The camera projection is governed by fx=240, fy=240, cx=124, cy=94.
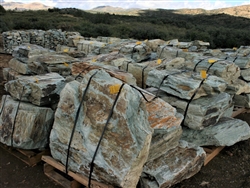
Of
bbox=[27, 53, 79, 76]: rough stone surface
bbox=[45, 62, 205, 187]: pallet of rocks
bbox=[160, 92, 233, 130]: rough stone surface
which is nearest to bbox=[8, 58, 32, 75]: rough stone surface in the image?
bbox=[27, 53, 79, 76]: rough stone surface

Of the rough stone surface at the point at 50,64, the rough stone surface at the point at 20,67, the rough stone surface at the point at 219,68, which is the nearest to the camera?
the rough stone surface at the point at 219,68

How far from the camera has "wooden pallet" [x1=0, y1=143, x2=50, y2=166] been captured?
418cm

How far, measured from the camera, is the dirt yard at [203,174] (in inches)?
152

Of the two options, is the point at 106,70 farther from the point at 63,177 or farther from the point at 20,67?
the point at 20,67

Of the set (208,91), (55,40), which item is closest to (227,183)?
(208,91)

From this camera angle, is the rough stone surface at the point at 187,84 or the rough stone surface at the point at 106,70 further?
the rough stone surface at the point at 187,84

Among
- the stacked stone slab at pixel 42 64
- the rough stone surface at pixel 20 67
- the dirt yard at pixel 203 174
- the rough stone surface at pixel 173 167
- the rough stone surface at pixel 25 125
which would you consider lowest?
the dirt yard at pixel 203 174

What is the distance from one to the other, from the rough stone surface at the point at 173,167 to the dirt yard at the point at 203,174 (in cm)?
22

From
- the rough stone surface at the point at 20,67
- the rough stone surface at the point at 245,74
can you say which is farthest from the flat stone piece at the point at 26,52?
the rough stone surface at the point at 245,74

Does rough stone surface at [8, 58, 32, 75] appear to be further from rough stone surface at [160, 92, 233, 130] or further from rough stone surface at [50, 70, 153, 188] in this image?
rough stone surface at [160, 92, 233, 130]

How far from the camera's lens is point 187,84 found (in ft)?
14.2

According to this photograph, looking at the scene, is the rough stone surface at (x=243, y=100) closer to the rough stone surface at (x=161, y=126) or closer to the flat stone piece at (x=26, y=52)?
the rough stone surface at (x=161, y=126)

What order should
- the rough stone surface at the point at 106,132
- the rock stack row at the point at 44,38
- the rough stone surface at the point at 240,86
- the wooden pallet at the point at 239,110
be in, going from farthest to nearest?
the rock stack row at the point at 44,38 < the wooden pallet at the point at 239,110 < the rough stone surface at the point at 240,86 < the rough stone surface at the point at 106,132

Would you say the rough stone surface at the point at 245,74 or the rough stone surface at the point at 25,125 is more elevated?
the rough stone surface at the point at 245,74
